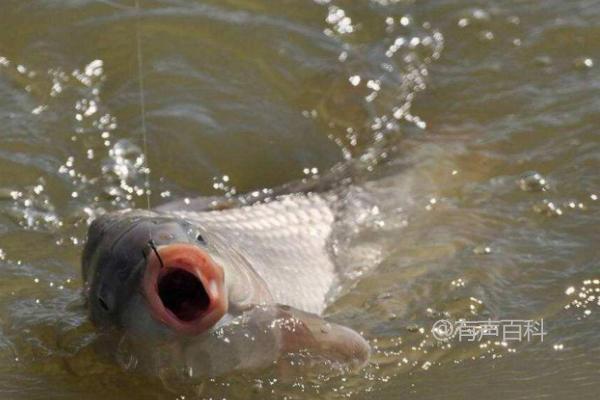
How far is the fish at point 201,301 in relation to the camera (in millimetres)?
3252

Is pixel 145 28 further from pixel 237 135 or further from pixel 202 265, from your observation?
pixel 202 265

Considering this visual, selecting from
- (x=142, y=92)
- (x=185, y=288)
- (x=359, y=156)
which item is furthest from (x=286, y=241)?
(x=142, y=92)

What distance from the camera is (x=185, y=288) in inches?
130

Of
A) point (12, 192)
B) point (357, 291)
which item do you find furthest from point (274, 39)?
point (357, 291)

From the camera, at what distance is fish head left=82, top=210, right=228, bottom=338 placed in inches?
126

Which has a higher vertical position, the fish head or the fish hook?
the fish hook

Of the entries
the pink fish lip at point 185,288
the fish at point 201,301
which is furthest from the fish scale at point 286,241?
the pink fish lip at point 185,288

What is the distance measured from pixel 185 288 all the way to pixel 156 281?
97 mm

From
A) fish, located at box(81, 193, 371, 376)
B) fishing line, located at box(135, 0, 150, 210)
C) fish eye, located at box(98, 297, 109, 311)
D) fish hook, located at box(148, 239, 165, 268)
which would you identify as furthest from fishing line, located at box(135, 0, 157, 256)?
fish hook, located at box(148, 239, 165, 268)

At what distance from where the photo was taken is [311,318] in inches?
147

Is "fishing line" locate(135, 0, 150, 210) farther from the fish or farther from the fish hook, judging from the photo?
the fish hook

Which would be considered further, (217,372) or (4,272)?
A: (4,272)

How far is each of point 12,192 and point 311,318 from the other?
5.84 feet

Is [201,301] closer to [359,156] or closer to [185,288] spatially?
[185,288]
